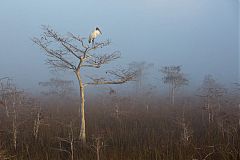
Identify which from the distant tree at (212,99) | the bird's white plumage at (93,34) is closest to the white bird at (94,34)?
the bird's white plumage at (93,34)

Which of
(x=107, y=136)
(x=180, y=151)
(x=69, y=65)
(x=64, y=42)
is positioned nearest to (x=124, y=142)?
(x=107, y=136)

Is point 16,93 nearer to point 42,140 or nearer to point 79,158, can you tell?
point 42,140

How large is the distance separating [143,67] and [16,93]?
18.5 meters

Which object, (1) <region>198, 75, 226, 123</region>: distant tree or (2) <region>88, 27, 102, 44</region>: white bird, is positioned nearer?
(2) <region>88, 27, 102, 44</region>: white bird

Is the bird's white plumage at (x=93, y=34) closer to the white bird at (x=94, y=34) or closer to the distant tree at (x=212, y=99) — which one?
the white bird at (x=94, y=34)

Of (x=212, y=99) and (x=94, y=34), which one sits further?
(x=212, y=99)

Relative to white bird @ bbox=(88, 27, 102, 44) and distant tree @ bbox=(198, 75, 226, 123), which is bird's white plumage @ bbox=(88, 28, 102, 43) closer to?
white bird @ bbox=(88, 27, 102, 44)

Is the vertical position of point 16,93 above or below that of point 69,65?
below

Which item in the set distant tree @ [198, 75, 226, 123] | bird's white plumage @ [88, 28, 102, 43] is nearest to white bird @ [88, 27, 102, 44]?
bird's white plumage @ [88, 28, 102, 43]

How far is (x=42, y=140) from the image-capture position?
9242 mm

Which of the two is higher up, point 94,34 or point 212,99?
point 94,34

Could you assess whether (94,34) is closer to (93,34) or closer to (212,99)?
(93,34)

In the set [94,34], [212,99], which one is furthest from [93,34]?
[212,99]

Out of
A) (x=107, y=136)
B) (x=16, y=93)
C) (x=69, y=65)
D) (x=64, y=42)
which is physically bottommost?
(x=107, y=136)
